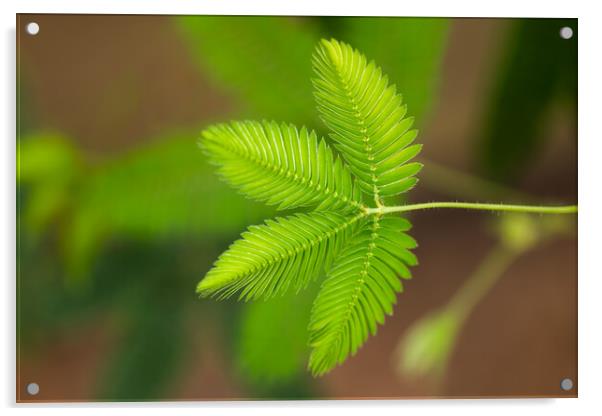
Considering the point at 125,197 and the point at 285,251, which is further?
the point at 125,197

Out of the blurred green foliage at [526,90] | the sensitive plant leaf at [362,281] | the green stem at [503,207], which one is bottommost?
the sensitive plant leaf at [362,281]

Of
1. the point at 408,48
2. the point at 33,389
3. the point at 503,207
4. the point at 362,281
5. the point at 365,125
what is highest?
the point at 408,48

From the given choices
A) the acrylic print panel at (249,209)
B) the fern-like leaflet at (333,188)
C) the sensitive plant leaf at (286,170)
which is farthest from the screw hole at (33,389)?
the sensitive plant leaf at (286,170)

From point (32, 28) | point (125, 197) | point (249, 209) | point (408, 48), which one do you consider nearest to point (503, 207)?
point (408, 48)

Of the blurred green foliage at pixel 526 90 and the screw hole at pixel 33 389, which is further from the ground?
the blurred green foliage at pixel 526 90

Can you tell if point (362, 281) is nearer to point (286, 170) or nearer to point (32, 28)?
point (286, 170)

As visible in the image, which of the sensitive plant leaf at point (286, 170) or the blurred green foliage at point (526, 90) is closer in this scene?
the sensitive plant leaf at point (286, 170)

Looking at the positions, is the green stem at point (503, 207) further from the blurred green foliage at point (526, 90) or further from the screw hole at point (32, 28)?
the screw hole at point (32, 28)
